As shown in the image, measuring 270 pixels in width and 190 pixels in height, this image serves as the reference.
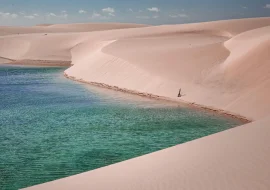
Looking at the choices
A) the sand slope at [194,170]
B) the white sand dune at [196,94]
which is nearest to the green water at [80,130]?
the white sand dune at [196,94]

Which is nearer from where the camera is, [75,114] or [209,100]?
[75,114]

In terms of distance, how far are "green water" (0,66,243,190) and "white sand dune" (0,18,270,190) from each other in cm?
189

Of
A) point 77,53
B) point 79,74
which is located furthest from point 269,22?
point 79,74

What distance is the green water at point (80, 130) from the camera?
10078 mm

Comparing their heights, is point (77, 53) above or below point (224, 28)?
below

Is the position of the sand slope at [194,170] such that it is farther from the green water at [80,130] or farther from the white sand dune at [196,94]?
the green water at [80,130]

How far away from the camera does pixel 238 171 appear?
705cm

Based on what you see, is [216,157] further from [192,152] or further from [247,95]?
[247,95]

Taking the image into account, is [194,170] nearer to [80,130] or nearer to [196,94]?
[80,130]

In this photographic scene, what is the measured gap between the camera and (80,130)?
45.7 feet

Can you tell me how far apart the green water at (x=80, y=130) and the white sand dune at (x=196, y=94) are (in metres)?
1.89

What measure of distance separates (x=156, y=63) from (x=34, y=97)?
9.35 meters

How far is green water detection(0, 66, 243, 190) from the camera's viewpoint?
1008 cm

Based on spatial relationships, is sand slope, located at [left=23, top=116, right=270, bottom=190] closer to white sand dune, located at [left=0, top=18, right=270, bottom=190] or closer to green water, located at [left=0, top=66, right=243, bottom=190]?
white sand dune, located at [left=0, top=18, right=270, bottom=190]
